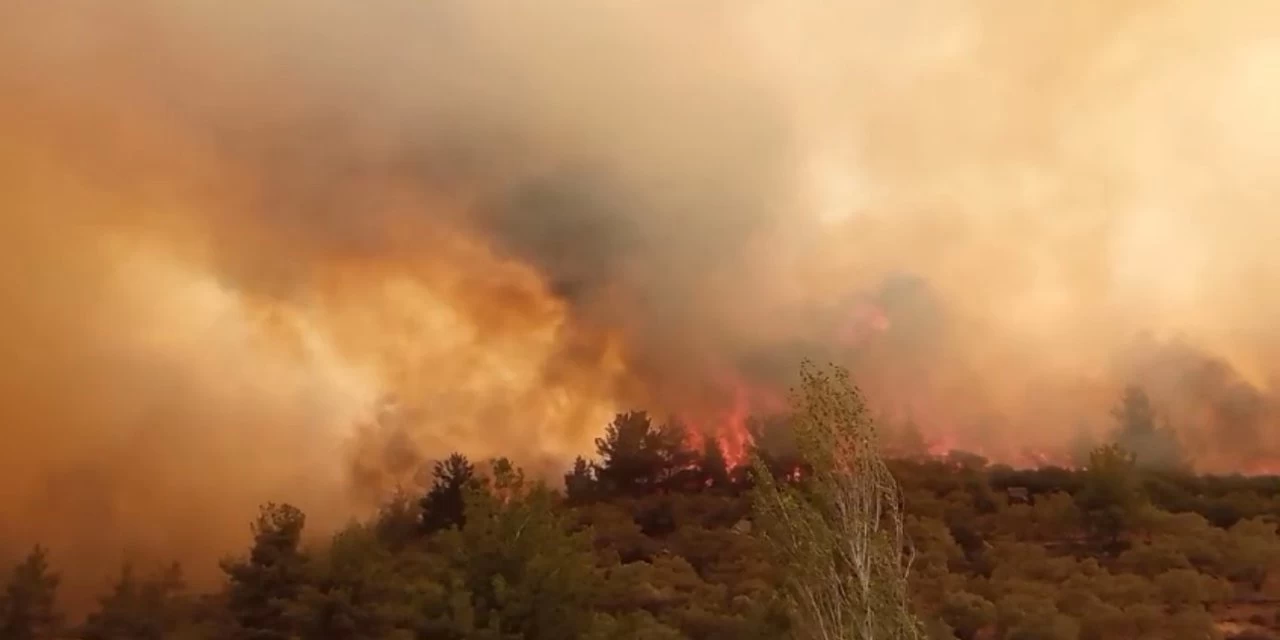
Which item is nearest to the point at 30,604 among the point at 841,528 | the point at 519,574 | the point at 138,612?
the point at 138,612

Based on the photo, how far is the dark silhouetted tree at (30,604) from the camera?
1391 inches

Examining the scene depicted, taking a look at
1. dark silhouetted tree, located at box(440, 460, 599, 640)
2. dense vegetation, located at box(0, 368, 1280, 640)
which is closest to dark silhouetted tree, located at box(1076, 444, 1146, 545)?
dense vegetation, located at box(0, 368, 1280, 640)

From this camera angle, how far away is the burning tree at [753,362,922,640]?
1509 cm

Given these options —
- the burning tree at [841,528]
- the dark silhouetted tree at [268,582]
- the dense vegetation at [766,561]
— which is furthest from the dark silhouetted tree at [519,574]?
the burning tree at [841,528]

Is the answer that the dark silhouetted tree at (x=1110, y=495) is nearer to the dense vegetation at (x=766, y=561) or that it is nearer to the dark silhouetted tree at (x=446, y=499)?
the dense vegetation at (x=766, y=561)

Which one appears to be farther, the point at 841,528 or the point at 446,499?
the point at 446,499

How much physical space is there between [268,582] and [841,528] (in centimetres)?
2398

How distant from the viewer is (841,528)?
1579 centimetres

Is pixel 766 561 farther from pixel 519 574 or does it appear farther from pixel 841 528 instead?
pixel 841 528

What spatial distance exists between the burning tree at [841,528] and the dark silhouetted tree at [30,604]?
107 ft

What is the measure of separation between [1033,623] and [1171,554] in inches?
606

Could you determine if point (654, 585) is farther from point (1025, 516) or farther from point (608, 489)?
point (1025, 516)

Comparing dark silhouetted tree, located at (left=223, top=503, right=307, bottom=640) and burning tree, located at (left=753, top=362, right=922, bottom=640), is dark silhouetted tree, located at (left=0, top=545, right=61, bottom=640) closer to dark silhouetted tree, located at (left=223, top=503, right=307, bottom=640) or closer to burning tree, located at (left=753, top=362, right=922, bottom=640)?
dark silhouetted tree, located at (left=223, top=503, right=307, bottom=640)

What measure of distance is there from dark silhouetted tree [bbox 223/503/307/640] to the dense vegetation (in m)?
0.07
